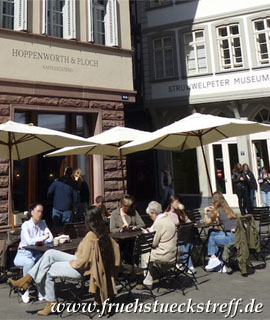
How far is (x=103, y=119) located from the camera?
11516 millimetres

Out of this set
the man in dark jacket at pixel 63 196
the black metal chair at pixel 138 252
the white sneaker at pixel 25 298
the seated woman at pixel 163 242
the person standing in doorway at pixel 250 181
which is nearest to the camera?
the black metal chair at pixel 138 252

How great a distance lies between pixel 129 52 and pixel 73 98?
2.88m

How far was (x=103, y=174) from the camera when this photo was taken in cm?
1123

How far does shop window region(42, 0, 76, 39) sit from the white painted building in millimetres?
6909

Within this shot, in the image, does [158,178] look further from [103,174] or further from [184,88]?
[103,174]

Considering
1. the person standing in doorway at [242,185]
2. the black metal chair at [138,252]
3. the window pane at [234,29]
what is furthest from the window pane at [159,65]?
the black metal chair at [138,252]

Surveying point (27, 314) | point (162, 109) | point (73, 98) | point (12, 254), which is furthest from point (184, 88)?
point (27, 314)

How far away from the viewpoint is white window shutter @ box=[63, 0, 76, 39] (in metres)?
11.0

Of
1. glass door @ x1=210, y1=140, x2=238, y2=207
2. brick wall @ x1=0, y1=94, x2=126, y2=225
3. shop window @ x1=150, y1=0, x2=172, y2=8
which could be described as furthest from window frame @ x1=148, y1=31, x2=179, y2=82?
brick wall @ x1=0, y1=94, x2=126, y2=225

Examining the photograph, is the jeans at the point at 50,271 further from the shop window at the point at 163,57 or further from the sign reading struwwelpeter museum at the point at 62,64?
the shop window at the point at 163,57

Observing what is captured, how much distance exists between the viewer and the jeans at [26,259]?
5.38 metres

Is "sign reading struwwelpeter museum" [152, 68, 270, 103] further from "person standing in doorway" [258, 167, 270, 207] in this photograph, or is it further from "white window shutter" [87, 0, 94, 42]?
"white window shutter" [87, 0, 94, 42]

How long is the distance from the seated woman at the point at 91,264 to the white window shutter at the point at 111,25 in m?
8.66

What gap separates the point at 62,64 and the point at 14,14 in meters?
1.94
